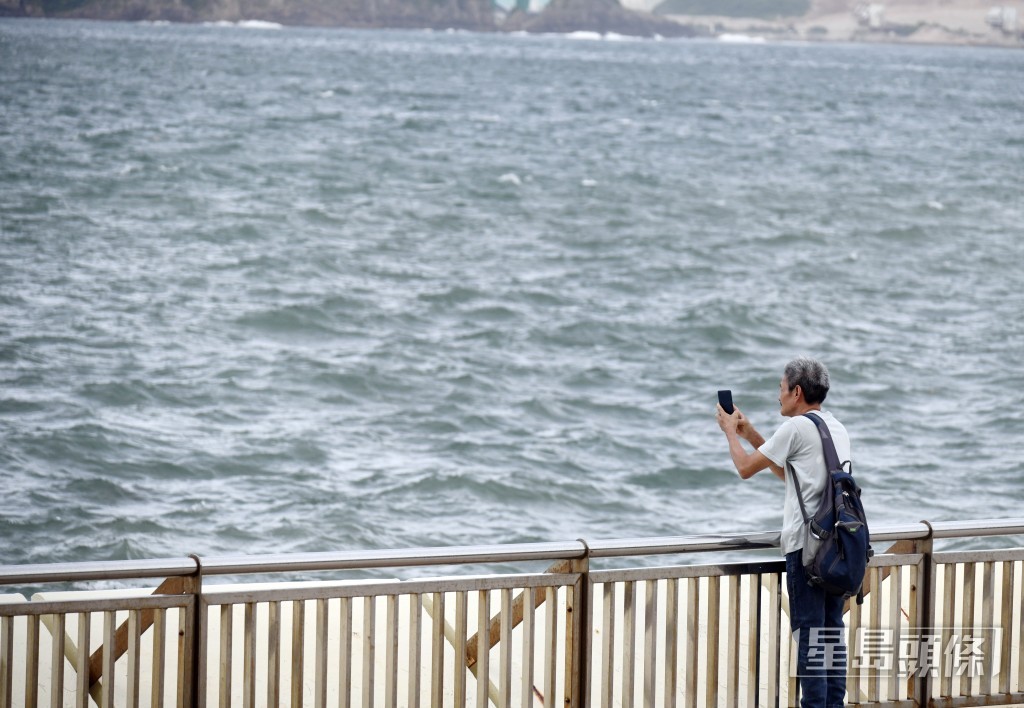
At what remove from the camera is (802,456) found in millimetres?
5406

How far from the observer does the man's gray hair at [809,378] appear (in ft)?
17.9

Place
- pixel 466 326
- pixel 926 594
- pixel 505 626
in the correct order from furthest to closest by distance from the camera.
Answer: pixel 466 326 < pixel 926 594 < pixel 505 626

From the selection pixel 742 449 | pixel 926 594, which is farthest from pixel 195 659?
pixel 926 594

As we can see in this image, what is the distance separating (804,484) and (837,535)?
24 cm

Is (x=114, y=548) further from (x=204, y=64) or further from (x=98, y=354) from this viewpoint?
(x=204, y=64)

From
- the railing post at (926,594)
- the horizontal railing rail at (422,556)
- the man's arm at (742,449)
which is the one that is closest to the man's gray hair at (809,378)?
→ the man's arm at (742,449)

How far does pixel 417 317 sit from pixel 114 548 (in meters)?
14.4

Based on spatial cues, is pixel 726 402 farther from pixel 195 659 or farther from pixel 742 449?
pixel 195 659

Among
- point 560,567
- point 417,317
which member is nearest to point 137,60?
point 417,317

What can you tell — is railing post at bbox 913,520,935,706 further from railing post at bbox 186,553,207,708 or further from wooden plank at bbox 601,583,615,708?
railing post at bbox 186,553,207,708

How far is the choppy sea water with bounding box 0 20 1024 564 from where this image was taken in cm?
2020

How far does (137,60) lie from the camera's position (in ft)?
363

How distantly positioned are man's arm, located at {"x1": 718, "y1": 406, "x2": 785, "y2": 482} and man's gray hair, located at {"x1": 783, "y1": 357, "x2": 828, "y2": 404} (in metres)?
0.24

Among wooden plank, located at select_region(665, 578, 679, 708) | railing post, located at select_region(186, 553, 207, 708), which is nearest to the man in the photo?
wooden plank, located at select_region(665, 578, 679, 708)
